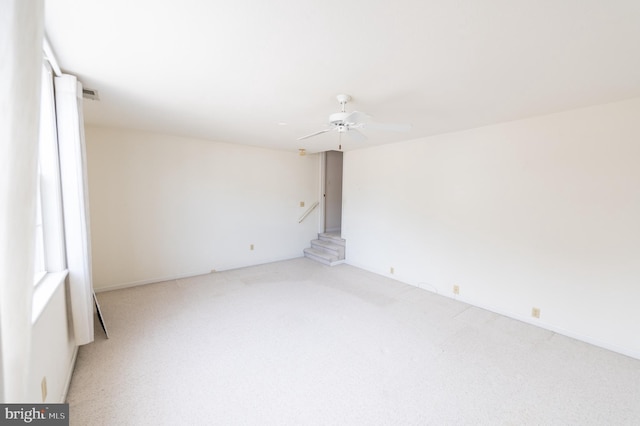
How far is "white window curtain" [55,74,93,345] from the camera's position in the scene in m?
2.13

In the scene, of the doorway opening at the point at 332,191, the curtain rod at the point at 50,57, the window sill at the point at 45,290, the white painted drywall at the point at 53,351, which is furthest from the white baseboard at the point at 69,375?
the doorway opening at the point at 332,191

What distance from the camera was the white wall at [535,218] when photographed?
98.8 inches

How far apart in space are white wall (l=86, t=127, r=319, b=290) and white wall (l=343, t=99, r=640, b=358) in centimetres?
244

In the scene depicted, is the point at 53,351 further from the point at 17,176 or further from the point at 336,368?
the point at 336,368

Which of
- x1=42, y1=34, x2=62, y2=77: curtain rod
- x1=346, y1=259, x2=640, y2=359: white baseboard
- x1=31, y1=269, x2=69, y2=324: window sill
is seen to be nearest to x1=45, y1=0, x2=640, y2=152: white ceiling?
x1=42, y1=34, x2=62, y2=77: curtain rod

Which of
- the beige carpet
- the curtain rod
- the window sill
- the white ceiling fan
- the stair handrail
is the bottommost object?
the beige carpet

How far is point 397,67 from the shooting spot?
186 cm

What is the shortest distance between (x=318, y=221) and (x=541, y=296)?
4250mm

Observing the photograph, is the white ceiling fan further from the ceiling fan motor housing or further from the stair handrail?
the stair handrail

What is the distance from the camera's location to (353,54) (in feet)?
5.61

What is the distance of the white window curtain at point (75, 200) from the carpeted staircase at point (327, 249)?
3.84m

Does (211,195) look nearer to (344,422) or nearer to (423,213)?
(423,213)

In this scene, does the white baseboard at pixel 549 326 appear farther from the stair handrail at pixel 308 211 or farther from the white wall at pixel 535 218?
the stair handrail at pixel 308 211

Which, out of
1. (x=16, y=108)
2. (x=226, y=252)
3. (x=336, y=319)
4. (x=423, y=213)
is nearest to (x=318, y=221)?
(x=226, y=252)
